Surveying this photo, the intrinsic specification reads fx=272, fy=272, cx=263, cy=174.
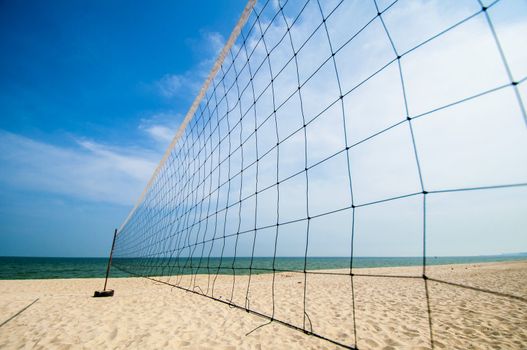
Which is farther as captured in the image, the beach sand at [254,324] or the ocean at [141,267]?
the ocean at [141,267]

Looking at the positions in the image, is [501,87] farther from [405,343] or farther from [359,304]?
[359,304]

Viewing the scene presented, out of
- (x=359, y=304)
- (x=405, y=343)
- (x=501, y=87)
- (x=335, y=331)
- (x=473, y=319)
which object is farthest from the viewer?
(x=359, y=304)

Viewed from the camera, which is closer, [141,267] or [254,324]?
[254,324]

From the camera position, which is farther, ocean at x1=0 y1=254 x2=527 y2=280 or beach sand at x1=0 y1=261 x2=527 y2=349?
ocean at x1=0 y1=254 x2=527 y2=280

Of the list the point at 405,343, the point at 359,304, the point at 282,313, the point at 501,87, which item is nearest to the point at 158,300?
the point at 282,313

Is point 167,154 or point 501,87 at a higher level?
point 167,154

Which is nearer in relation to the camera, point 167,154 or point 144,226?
point 167,154

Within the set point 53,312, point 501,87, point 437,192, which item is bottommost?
point 53,312

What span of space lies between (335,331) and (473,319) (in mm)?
2052

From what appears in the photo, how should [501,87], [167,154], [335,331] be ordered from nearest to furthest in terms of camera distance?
[501,87] → [335,331] → [167,154]

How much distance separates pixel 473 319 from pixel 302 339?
2579 mm

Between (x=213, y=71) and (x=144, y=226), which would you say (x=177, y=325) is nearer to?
(x=213, y=71)

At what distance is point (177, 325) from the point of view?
3.40 meters

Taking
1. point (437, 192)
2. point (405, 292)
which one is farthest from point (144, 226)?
point (437, 192)
